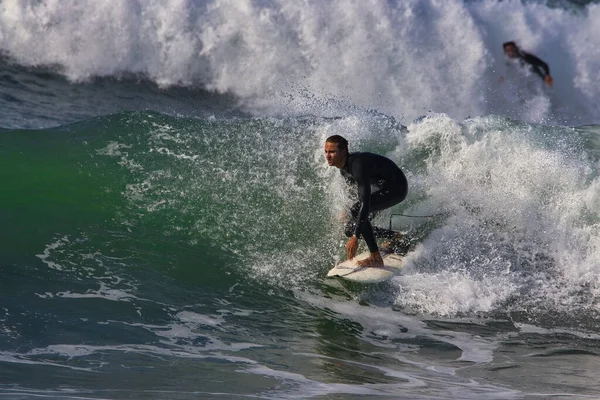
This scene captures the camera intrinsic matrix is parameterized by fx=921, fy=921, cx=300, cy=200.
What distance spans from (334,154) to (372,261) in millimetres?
1025

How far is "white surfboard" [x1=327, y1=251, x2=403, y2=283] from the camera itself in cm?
820

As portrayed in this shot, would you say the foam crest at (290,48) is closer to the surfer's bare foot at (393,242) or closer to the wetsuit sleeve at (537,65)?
the wetsuit sleeve at (537,65)

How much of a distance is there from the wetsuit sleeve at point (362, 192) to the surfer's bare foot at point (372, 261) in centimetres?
28

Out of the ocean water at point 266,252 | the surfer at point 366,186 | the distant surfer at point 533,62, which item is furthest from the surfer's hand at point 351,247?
the distant surfer at point 533,62

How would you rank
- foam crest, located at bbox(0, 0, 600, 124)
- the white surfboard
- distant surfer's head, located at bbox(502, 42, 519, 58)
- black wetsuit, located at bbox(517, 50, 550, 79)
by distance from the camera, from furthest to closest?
black wetsuit, located at bbox(517, 50, 550, 79) < distant surfer's head, located at bbox(502, 42, 519, 58) < foam crest, located at bbox(0, 0, 600, 124) < the white surfboard

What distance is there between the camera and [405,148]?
1062 centimetres

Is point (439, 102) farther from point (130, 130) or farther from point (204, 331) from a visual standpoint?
point (204, 331)

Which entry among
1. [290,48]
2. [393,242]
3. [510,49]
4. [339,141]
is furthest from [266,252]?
[510,49]

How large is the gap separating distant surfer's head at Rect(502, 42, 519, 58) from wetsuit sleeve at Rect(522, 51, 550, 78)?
1.06ft

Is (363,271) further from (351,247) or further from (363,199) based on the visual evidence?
(363,199)

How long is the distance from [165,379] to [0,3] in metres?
13.2

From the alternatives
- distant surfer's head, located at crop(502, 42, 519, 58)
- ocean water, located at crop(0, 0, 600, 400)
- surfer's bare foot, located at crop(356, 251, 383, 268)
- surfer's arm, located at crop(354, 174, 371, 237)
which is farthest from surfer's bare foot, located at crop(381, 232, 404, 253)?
distant surfer's head, located at crop(502, 42, 519, 58)

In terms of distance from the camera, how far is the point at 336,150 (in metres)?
8.17

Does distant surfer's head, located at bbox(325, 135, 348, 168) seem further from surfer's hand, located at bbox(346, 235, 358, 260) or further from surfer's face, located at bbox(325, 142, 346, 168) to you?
surfer's hand, located at bbox(346, 235, 358, 260)
